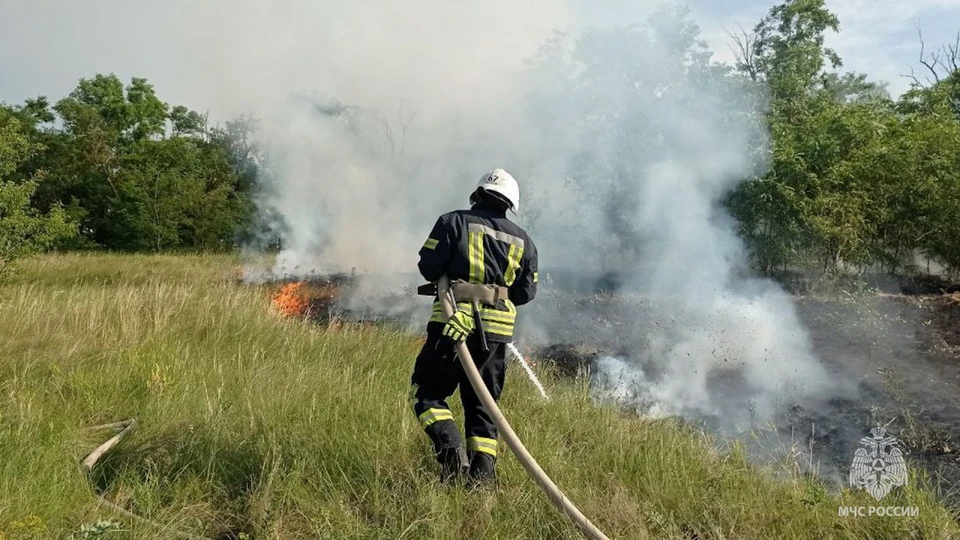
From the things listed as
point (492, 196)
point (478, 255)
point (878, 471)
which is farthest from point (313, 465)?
point (878, 471)

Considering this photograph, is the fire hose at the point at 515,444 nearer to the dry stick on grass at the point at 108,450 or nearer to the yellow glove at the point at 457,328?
the yellow glove at the point at 457,328

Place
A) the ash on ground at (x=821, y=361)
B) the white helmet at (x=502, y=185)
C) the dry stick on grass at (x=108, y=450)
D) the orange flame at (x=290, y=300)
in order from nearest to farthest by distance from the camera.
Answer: the dry stick on grass at (x=108, y=450) → the white helmet at (x=502, y=185) → the ash on ground at (x=821, y=361) → the orange flame at (x=290, y=300)

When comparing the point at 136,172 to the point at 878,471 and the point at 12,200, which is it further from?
the point at 878,471

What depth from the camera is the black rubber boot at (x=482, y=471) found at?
3.41m

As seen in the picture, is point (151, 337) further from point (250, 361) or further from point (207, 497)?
point (207, 497)

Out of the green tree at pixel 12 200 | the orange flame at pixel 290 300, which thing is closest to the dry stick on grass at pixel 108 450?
the orange flame at pixel 290 300

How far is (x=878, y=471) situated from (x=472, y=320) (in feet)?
9.75

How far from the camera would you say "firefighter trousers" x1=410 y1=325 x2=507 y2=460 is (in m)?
3.53

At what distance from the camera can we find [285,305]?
9117mm

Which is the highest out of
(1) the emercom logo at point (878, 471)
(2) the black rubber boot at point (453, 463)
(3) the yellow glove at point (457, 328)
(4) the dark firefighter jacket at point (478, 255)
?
(4) the dark firefighter jacket at point (478, 255)

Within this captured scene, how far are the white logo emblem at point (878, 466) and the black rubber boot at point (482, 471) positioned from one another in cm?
197

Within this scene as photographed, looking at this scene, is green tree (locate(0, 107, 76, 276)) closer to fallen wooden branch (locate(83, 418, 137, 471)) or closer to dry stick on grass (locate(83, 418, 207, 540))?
dry stick on grass (locate(83, 418, 207, 540))

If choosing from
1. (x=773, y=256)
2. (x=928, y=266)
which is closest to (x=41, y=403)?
(x=773, y=256)

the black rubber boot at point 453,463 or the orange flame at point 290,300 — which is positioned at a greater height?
the orange flame at point 290,300
